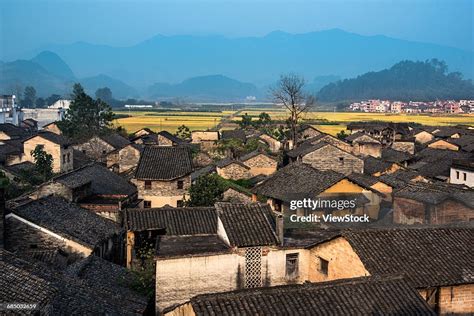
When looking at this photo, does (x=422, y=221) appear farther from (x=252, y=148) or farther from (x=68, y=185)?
(x=252, y=148)

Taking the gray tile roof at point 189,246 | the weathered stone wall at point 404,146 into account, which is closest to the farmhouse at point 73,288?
the gray tile roof at point 189,246

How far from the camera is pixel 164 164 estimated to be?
99.1 feet

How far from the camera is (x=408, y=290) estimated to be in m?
11.9

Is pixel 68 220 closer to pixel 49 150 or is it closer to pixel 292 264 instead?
pixel 292 264

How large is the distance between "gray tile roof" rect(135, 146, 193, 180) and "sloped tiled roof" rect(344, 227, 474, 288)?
51.8ft

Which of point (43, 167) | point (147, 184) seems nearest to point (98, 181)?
point (147, 184)

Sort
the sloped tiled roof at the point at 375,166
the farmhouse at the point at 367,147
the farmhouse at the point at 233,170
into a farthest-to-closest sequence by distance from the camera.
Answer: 1. the farmhouse at the point at 367,147
2. the sloped tiled roof at the point at 375,166
3. the farmhouse at the point at 233,170

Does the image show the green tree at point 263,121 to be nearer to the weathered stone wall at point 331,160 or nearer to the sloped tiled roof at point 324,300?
the weathered stone wall at point 331,160

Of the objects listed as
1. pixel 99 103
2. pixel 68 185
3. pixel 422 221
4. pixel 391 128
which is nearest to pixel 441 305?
pixel 422 221

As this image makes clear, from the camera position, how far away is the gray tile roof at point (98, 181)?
2787cm

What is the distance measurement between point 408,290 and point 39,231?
12595 millimetres

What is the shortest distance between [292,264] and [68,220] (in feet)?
30.6

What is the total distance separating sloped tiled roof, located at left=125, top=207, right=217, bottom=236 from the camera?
20528mm

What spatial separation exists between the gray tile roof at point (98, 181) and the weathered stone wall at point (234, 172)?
327 inches
